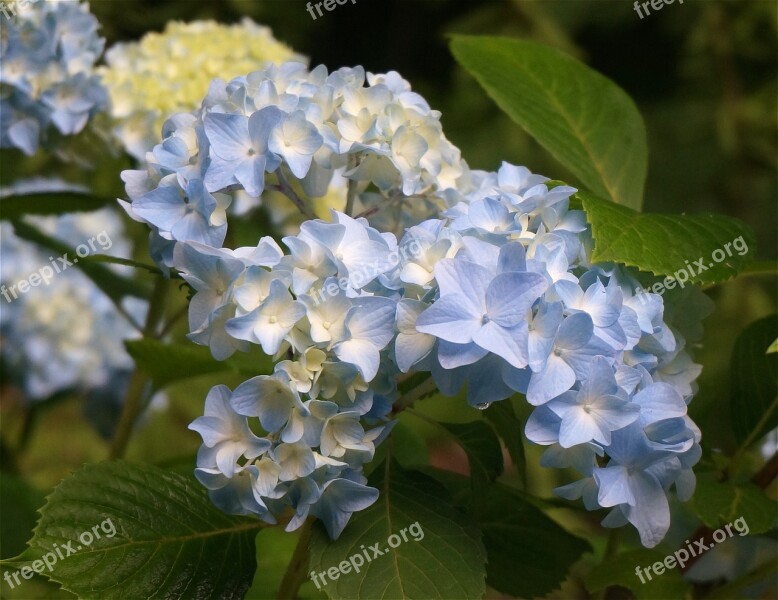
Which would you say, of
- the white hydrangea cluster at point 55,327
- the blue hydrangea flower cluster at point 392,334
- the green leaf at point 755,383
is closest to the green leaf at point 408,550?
the blue hydrangea flower cluster at point 392,334

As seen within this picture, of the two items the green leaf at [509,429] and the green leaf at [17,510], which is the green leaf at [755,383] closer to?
the green leaf at [509,429]

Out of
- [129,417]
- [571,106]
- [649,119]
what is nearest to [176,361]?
[129,417]

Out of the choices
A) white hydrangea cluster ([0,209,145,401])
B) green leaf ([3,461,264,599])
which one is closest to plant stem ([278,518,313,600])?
green leaf ([3,461,264,599])

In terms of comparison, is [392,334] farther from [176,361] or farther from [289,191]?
[176,361]

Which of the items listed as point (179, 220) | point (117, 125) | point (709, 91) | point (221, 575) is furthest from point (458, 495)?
point (709, 91)

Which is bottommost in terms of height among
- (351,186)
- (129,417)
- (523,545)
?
(129,417)

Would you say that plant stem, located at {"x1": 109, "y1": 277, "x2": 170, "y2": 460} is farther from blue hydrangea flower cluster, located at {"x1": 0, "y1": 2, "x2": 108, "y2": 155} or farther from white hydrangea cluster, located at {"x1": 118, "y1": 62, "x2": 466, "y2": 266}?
white hydrangea cluster, located at {"x1": 118, "y1": 62, "x2": 466, "y2": 266}
